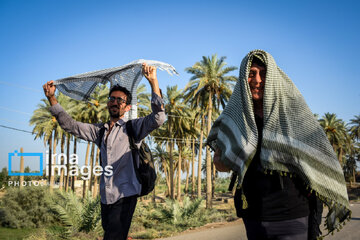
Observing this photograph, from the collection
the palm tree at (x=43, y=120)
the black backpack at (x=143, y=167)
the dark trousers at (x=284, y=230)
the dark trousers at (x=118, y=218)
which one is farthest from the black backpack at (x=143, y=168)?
the palm tree at (x=43, y=120)

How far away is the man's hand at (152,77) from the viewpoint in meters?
3.19

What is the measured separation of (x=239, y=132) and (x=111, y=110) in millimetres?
1792

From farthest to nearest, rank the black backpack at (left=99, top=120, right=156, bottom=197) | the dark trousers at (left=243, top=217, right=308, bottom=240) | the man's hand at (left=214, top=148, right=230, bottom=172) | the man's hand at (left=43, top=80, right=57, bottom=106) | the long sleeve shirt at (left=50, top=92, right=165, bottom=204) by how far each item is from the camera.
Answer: the man's hand at (left=43, top=80, right=57, bottom=106), the black backpack at (left=99, top=120, right=156, bottom=197), the long sleeve shirt at (left=50, top=92, right=165, bottom=204), the man's hand at (left=214, top=148, right=230, bottom=172), the dark trousers at (left=243, top=217, right=308, bottom=240)

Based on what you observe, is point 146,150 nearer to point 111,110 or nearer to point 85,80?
point 111,110

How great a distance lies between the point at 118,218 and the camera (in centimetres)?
294

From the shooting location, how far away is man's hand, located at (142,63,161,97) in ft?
10.5

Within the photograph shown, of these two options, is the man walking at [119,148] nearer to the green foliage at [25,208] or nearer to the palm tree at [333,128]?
the green foliage at [25,208]

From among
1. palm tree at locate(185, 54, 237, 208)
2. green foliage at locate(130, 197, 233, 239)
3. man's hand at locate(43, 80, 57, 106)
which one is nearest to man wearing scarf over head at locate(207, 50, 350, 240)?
man's hand at locate(43, 80, 57, 106)

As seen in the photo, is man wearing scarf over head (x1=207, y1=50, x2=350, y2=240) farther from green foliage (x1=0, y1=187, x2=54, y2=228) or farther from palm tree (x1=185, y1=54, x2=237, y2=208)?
palm tree (x1=185, y1=54, x2=237, y2=208)

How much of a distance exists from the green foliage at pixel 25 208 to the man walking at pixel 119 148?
1363cm

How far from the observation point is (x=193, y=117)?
111 ft

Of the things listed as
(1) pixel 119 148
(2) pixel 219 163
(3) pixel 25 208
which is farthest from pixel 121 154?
(3) pixel 25 208

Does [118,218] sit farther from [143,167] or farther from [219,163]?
[219,163]

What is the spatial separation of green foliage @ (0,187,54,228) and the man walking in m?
13.6
